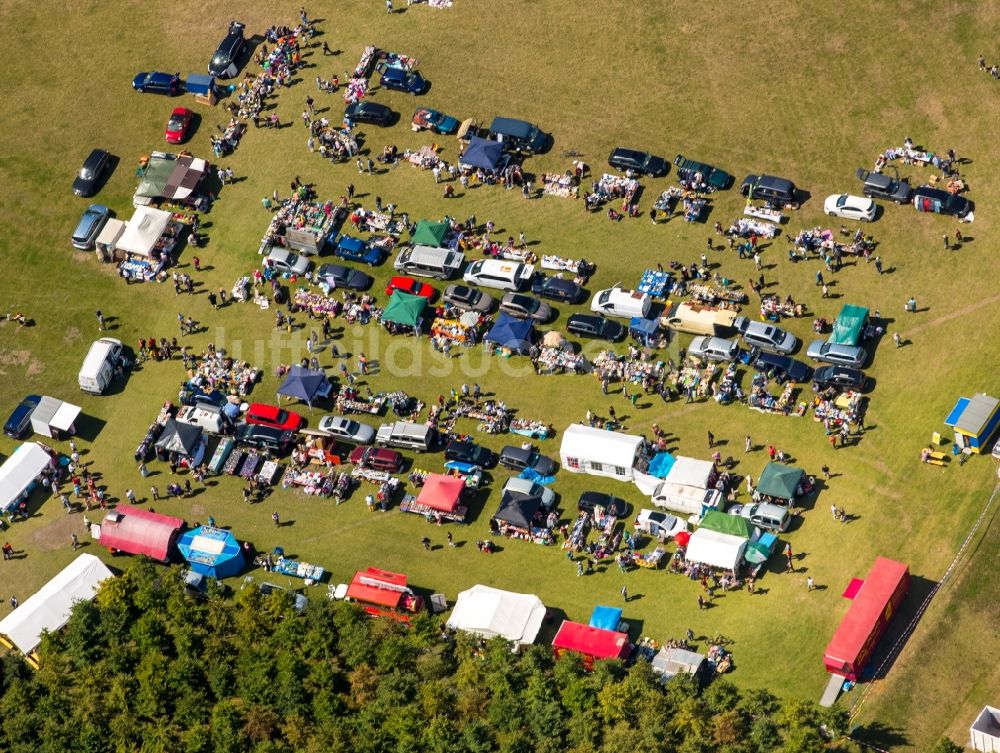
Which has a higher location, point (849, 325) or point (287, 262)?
point (849, 325)

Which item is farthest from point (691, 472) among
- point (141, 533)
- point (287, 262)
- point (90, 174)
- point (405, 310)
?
point (90, 174)

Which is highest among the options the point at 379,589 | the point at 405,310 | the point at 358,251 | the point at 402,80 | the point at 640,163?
the point at 402,80

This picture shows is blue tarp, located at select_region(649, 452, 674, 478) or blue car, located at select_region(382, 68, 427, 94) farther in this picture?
blue car, located at select_region(382, 68, 427, 94)

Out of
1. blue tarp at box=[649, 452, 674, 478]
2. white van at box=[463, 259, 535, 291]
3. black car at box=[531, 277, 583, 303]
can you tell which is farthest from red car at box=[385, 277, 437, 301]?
blue tarp at box=[649, 452, 674, 478]

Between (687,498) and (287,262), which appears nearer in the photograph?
(687,498)

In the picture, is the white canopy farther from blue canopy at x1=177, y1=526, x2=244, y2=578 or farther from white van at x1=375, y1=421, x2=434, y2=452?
blue canopy at x1=177, y1=526, x2=244, y2=578

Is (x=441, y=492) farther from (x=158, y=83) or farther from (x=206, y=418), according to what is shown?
(x=158, y=83)

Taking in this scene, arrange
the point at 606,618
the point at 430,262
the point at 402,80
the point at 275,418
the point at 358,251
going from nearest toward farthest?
1. the point at 606,618
2. the point at 275,418
3. the point at 430,262
4. the point at 358,251
5. the point at 402,80
